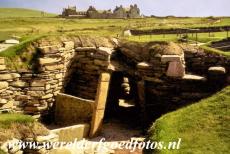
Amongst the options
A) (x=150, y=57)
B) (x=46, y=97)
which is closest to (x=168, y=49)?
(x=150, y=57)

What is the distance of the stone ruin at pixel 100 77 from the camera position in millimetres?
14930

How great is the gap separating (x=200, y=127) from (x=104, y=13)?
271ft

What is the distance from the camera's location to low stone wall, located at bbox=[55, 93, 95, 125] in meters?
14.9

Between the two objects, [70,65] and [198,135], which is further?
[70,65]

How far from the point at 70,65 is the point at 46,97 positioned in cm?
199

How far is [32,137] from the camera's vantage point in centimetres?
1139

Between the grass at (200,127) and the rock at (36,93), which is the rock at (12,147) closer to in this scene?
the grass at (200,127)

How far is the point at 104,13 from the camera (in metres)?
92.2

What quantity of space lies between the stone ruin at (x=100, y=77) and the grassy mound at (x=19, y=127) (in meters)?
2.65

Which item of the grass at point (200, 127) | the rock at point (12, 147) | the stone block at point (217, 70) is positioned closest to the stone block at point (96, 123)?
the grass at point (200, 127)

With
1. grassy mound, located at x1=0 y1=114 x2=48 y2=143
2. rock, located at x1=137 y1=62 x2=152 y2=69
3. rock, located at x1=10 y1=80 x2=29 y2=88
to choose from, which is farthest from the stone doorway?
grassy mound, located at x1=0 y1=114 x2=48 y2=143

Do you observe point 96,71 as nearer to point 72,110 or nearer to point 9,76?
point 72,110

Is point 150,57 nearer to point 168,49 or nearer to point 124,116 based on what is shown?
point 168,49

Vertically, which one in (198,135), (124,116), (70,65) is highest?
(70,65)
